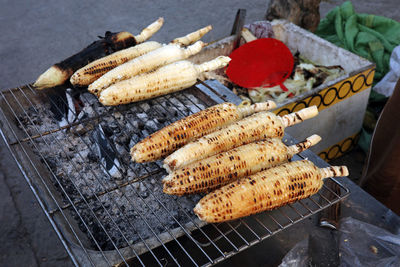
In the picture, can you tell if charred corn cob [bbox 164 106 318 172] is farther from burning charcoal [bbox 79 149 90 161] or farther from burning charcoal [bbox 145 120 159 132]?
burning charcoal [bbox 79 149 90 161]

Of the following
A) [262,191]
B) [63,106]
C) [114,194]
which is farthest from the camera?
[63,106]

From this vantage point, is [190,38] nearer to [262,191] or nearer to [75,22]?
[262,191]

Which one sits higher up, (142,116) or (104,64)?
(104,64)

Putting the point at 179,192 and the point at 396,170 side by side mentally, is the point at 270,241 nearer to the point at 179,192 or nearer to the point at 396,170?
the point at 179,192

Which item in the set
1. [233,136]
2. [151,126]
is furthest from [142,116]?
[233,136]

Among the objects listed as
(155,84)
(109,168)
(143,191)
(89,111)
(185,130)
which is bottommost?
(143,191)

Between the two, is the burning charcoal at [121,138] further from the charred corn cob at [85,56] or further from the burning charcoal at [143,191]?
the charred corn cob at [85,56]
